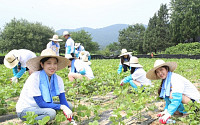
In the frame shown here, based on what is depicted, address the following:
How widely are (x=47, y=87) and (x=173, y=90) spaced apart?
4.55 ft

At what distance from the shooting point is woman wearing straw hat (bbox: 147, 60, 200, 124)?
74.7 inches

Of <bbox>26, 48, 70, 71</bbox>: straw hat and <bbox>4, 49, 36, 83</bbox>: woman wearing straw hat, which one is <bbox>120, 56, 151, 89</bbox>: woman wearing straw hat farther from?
<bbox>4, 49, 36, 83</bbox>: woman wearing straw hat

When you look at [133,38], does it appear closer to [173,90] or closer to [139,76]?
[139,76]

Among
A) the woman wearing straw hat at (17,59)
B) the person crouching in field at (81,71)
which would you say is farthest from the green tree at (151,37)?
the woman wearing straw hat at (17,59)

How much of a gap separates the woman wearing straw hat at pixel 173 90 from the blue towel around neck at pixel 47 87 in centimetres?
119

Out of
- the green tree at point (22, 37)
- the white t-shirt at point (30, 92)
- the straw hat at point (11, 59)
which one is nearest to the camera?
the white t-shirt at point (30, 92)

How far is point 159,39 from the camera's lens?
2630 cm

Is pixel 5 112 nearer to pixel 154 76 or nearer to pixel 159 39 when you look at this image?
pixel 154 76

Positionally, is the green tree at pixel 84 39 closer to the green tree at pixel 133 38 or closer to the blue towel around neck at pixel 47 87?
the green tree at pixel 133 38

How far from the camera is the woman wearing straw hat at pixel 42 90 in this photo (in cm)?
177

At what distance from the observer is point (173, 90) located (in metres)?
1.95

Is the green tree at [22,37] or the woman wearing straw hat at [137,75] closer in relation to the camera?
the woman wearing straw hat at [137,75]

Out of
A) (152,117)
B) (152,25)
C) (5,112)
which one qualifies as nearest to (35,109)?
(5,112)

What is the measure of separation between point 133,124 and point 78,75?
2077mm
